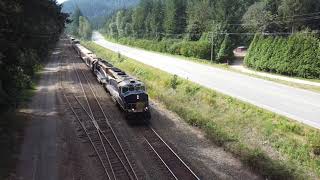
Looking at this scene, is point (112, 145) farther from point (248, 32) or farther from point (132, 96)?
point (248, 32)

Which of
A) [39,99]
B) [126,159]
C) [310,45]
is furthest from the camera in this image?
[310,45]

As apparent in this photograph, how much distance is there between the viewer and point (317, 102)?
98.2 ft

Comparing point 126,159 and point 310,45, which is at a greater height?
point 310,45

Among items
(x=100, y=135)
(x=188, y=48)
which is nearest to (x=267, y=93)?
(x=100, y=135)

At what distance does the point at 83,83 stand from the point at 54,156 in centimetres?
2344

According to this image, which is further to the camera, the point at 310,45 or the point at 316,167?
the point at 310,45

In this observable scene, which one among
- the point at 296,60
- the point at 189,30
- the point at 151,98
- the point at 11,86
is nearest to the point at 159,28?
the point at 189,30

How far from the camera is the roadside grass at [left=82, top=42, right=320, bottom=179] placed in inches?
753

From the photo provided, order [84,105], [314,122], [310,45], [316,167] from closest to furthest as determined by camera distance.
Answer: [316,167] < [314,122] < [84,105] < [310,45]

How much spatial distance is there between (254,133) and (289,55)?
33.9m

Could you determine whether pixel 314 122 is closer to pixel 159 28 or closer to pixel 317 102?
pixel 317 102

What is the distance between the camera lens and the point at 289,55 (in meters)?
54.9

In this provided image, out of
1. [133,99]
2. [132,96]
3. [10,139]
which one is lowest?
[10,139]

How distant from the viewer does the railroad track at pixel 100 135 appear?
19.0m
